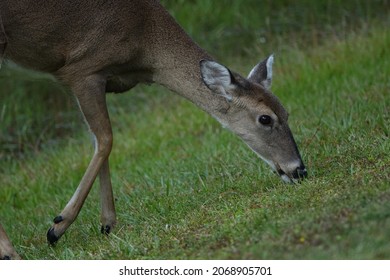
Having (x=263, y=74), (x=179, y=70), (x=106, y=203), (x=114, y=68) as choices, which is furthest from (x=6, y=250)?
(x=263, y=74)

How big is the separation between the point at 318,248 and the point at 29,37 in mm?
3392

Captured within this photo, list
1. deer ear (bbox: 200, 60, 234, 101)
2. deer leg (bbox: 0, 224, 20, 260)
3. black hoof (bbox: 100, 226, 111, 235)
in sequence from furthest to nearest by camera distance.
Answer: deer ear (bbox: 200, 60, 234, 101), black hoof (bbox: 100, 226, 111, 235), deer leg (bbox: 0, 224, 20, 260)

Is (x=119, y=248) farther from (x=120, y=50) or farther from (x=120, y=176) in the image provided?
(x=120, y=176)

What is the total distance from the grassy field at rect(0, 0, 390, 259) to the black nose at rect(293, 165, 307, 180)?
71 millimetres

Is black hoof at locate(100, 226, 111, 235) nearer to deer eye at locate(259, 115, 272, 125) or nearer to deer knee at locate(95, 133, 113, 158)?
deer knee at locate(95, 133, 113, 158)

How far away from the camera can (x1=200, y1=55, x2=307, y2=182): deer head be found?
7.91 m

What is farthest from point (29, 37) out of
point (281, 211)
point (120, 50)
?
point (281, 211)

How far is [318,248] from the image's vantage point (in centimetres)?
555

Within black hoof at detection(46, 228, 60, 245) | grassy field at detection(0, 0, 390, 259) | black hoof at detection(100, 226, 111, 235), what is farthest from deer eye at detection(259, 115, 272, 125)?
black hoof at detection(46, 228, 60, 245)

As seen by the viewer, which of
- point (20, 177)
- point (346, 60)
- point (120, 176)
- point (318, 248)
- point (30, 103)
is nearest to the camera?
point (318, 248)

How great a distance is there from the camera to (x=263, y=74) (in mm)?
8453

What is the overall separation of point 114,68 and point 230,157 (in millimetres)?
1540

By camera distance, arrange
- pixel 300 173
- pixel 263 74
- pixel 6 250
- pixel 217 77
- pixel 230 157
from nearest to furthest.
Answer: pixel 6 250 → pixel 300 173 → pixel 217 77 → pixel 263 74 → pixel 230 157

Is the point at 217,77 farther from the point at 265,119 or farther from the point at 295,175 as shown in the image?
the point at 295,175
